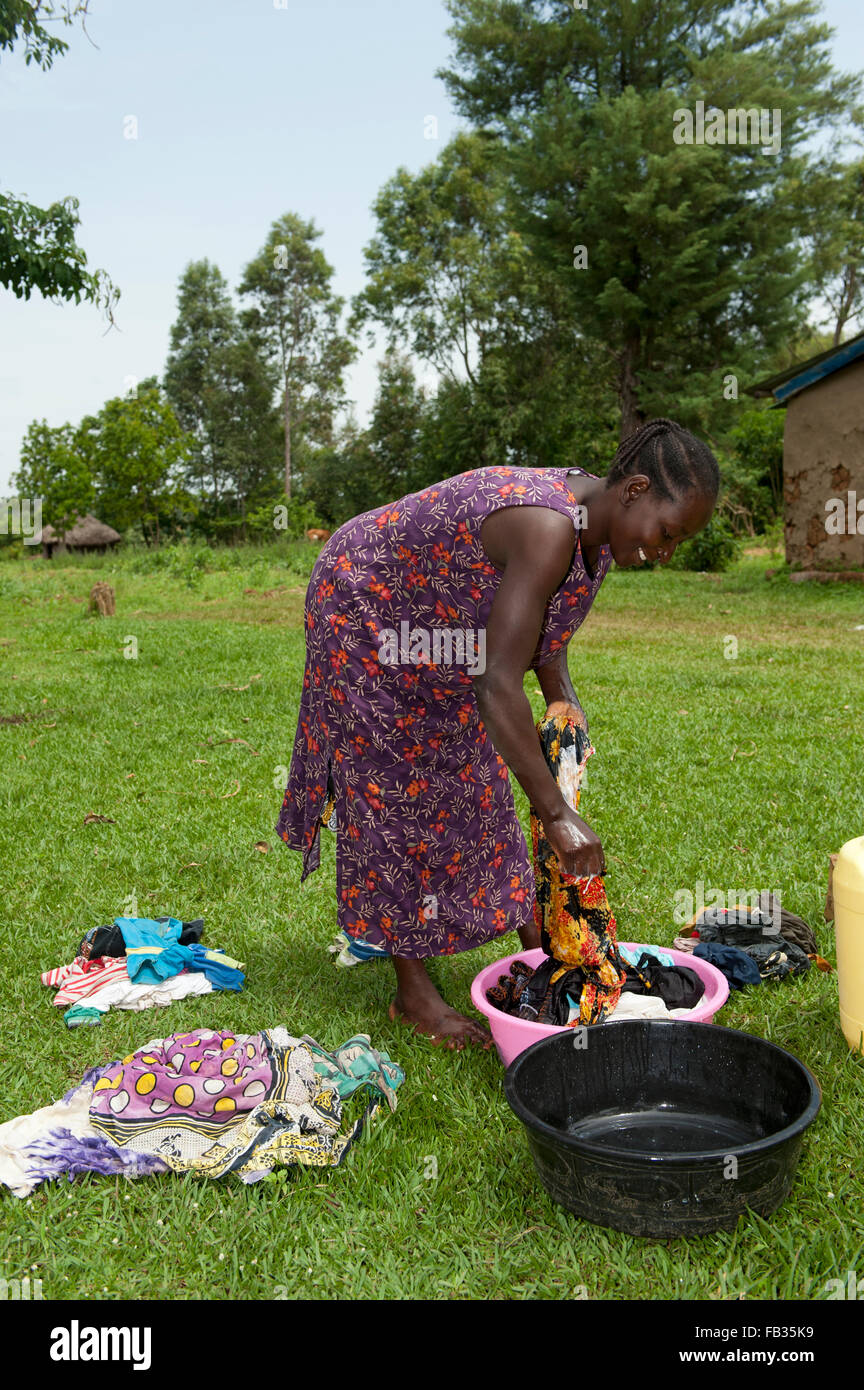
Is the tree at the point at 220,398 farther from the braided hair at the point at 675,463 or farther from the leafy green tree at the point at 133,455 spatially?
the braided hair at the point at 675,463

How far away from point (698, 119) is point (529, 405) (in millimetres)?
9625

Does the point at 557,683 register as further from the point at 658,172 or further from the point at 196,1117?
the point at 658,172

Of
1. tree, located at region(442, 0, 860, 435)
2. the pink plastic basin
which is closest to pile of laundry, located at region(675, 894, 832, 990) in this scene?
the pink plastic basin

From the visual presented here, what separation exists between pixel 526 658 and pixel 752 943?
59.3 inches

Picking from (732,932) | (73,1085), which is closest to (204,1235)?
(73,1085)

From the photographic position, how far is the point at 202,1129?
239 cm

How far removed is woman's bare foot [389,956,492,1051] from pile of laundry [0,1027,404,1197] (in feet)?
1.04

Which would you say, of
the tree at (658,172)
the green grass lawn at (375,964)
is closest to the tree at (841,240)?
the tree at (658,172)

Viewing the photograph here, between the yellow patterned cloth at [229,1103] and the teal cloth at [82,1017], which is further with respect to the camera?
the teal cloth at [82,1017]

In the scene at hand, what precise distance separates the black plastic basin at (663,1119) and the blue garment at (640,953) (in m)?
0.36

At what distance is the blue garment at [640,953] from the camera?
111 inches

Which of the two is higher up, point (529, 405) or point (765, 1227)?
point (529, 405)

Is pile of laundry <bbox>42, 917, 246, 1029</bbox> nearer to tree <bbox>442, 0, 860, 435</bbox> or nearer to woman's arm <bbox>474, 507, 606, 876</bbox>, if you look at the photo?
woman's arm <bbox>474, 507, 606, 876</bbox>
